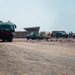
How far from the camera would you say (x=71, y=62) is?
19.5 m

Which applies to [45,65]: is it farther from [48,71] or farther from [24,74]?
[24,74]

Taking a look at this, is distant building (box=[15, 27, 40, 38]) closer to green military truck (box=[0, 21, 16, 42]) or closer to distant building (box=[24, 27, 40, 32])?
distant building (box=[24, 27, 40, 32])

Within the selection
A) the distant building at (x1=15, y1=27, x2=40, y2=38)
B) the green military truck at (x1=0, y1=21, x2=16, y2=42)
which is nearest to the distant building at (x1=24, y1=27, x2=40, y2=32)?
the distant building at (x1=15, y1=27, x2=40, y2=38)

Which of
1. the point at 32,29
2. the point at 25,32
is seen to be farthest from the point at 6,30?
the point at 32,29

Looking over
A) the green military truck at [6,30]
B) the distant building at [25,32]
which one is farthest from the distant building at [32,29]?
the green military truck at [6,30]

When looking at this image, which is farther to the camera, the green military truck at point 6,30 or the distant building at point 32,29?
the distant building at point 32,29

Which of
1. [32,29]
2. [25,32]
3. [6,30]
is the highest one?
[32,29]

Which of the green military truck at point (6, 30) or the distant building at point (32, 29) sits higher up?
the distant building at point (32, 29)

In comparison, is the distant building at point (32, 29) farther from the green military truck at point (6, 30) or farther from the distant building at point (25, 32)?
the green military truck at point (6, 30)

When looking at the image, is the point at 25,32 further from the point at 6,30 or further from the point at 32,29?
the point at 6,30

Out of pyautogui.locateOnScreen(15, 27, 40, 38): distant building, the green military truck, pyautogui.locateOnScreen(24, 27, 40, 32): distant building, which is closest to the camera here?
the green military truck

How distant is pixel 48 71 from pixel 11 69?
1.94 m

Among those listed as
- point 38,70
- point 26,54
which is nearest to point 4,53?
point 26,54

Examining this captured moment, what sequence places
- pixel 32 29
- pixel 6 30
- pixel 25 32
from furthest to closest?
pixel 32 29, pixel 25 32, pixel 6 30
